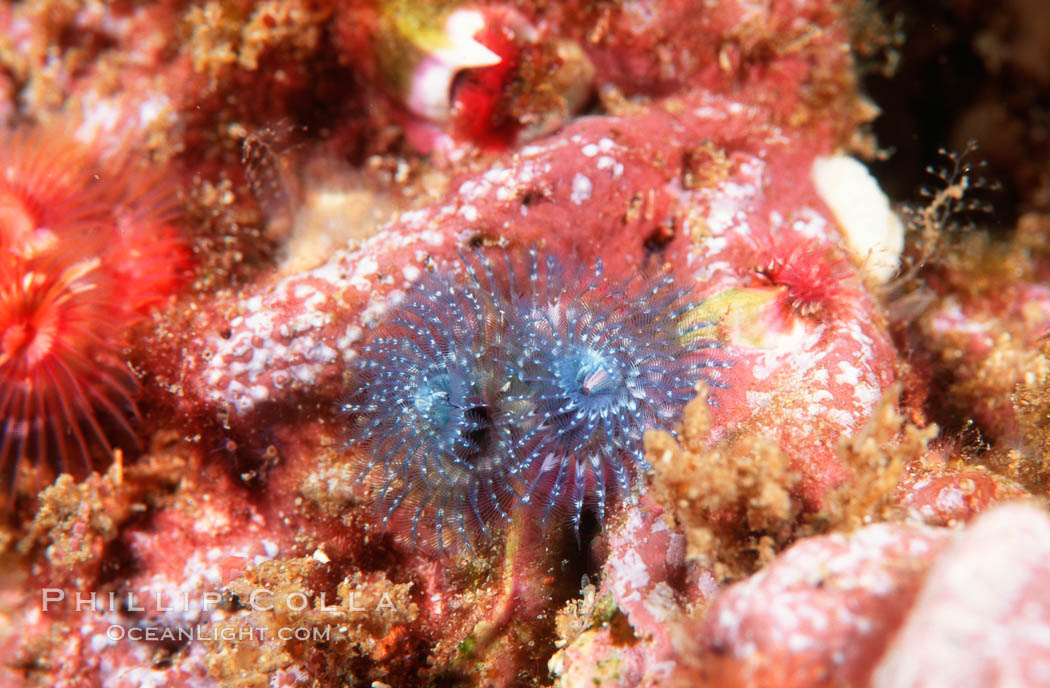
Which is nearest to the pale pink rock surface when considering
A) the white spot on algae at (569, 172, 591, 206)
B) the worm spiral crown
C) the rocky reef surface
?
the rocky reef surface

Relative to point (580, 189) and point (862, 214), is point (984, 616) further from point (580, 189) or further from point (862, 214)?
point (862, 214)

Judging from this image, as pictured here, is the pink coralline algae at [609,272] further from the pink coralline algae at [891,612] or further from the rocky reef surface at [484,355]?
the pink coralline algae at [891,612]

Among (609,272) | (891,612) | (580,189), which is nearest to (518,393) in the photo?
(609,272)

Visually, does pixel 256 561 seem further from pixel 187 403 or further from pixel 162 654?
pixel 187 403

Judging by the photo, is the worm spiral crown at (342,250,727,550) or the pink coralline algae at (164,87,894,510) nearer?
the worm spiral crown at (342,250,727,550)

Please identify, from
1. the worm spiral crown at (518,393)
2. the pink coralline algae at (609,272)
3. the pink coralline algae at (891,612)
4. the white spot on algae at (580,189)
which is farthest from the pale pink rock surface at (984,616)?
the white spot on algae at (580,189)

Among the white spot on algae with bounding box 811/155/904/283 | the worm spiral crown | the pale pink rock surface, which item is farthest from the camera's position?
the white spot on algae with bounding box 811/155/904/283

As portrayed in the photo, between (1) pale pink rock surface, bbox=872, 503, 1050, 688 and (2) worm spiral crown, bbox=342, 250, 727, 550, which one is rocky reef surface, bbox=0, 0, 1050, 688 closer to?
(2) worm spiral crown, bbox=342, 250, 727, 550

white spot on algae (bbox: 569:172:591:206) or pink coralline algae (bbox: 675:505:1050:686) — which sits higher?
white spot on algae (bbox: 569:172:591:206)
